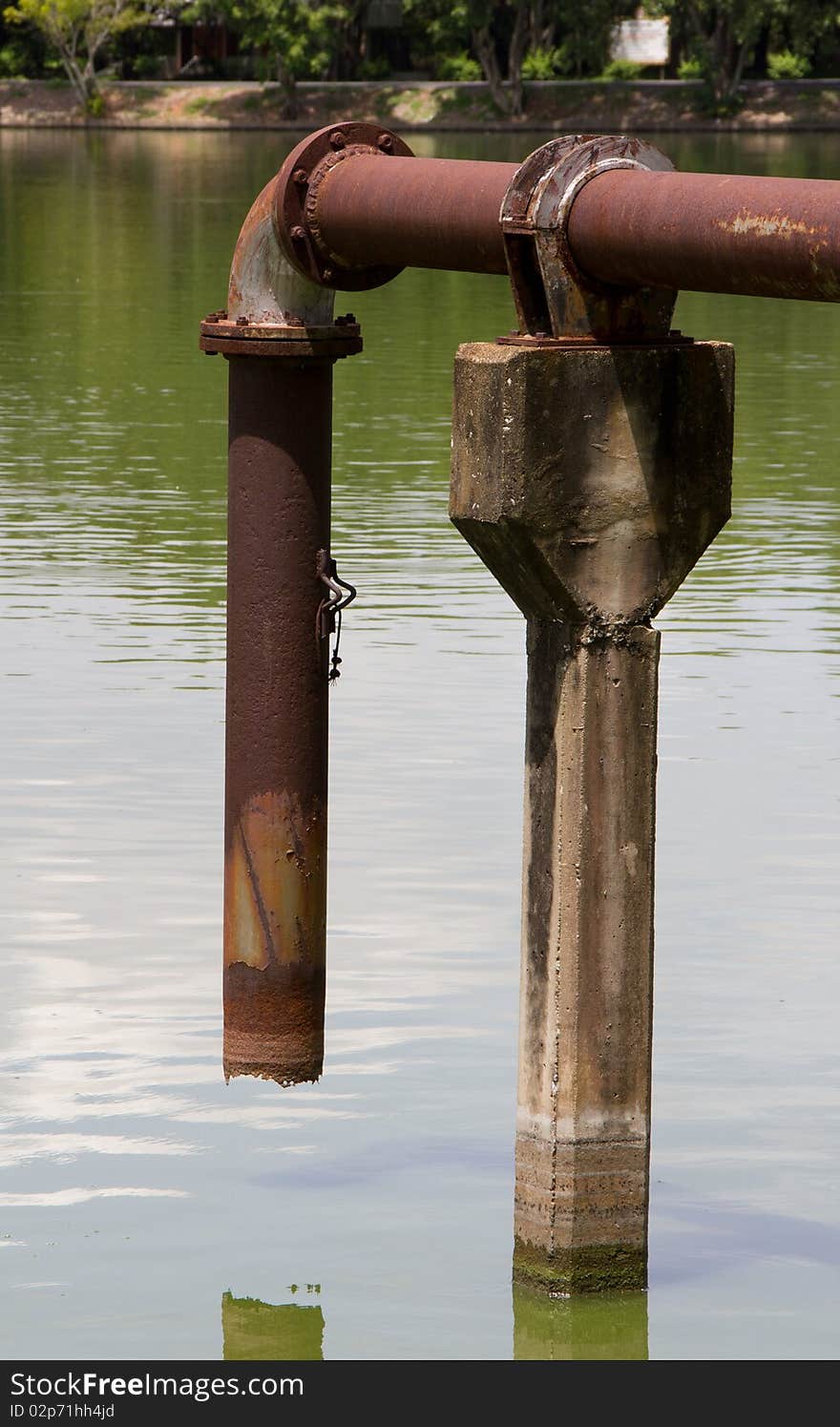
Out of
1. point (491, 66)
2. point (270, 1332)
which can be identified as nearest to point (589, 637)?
point (270, 1332)

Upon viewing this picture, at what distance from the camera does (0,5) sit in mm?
91125

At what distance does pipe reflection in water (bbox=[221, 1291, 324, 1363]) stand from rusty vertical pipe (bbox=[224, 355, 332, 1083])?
1102 millimetres

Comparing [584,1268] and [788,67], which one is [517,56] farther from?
[584,1268]

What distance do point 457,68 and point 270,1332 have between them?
83251 millimetres

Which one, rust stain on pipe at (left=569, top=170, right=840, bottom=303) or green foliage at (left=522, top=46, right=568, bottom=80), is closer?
rust stain on pipe at (left=569, top=170, right=840, bottom=303)

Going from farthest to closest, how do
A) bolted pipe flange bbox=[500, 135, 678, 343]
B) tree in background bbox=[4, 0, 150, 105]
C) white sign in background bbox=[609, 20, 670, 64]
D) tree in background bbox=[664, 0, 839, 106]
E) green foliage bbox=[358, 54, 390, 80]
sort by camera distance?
white sign in background bbox=[609, 20, 670, 64] < green foliage bbox=[358, 54, 390, 80] < tree in background bbox=[4, 0, 150, 105] < tree in background bbox=[664, 0, 839, 106] < bolted pipe flange bbox=[500, 135, 678, 343]

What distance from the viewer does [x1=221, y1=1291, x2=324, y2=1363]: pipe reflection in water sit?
702 centimetres

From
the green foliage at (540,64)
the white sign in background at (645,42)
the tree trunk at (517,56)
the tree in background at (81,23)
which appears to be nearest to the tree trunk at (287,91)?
the tree in background at (81,23)

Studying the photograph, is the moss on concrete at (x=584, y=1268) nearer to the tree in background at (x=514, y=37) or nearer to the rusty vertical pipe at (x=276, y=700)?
the rusty vertical pipe at (x=276, y=700)

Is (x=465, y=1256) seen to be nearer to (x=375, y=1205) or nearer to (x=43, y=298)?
(x=375, y=1205)

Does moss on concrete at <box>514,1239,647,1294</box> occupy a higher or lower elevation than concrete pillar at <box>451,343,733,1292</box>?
lower

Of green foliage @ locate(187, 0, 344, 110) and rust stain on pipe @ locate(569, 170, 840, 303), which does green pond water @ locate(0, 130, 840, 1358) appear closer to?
rust stain on pipe @ locate(569, 170, 840, 303)

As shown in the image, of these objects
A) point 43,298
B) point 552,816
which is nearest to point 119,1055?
Answer: point 552,816

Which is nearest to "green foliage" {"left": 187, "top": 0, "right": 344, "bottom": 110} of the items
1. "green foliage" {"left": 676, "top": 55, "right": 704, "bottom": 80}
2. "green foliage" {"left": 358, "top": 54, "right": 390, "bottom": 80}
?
"green foliage" {"left": 358, "top": 54, "right": 390, "bottom": 80}
